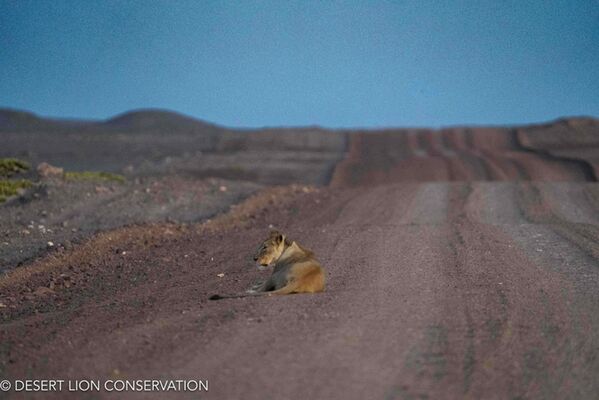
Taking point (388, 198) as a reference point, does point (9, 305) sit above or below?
below

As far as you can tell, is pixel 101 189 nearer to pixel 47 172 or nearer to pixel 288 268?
pixel 47 172

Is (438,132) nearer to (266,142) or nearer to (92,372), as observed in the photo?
(266,142)

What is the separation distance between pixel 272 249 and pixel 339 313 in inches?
90.8

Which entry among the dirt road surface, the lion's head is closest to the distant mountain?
the dirt road surface

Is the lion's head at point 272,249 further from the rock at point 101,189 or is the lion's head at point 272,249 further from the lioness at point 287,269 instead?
the rock at point 101,189

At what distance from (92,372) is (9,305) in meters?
5.19

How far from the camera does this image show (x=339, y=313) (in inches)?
360

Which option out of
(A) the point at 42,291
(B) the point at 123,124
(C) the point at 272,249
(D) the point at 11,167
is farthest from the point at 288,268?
(B) the point at 123,124

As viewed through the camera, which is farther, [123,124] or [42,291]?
[123,124]

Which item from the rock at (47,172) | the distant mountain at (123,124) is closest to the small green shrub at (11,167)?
the rock at (47,172)

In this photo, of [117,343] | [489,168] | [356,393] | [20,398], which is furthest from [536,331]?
[489,168]

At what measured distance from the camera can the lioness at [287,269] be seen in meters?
10.5

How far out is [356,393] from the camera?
654 cm

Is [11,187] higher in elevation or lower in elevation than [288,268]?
higher
